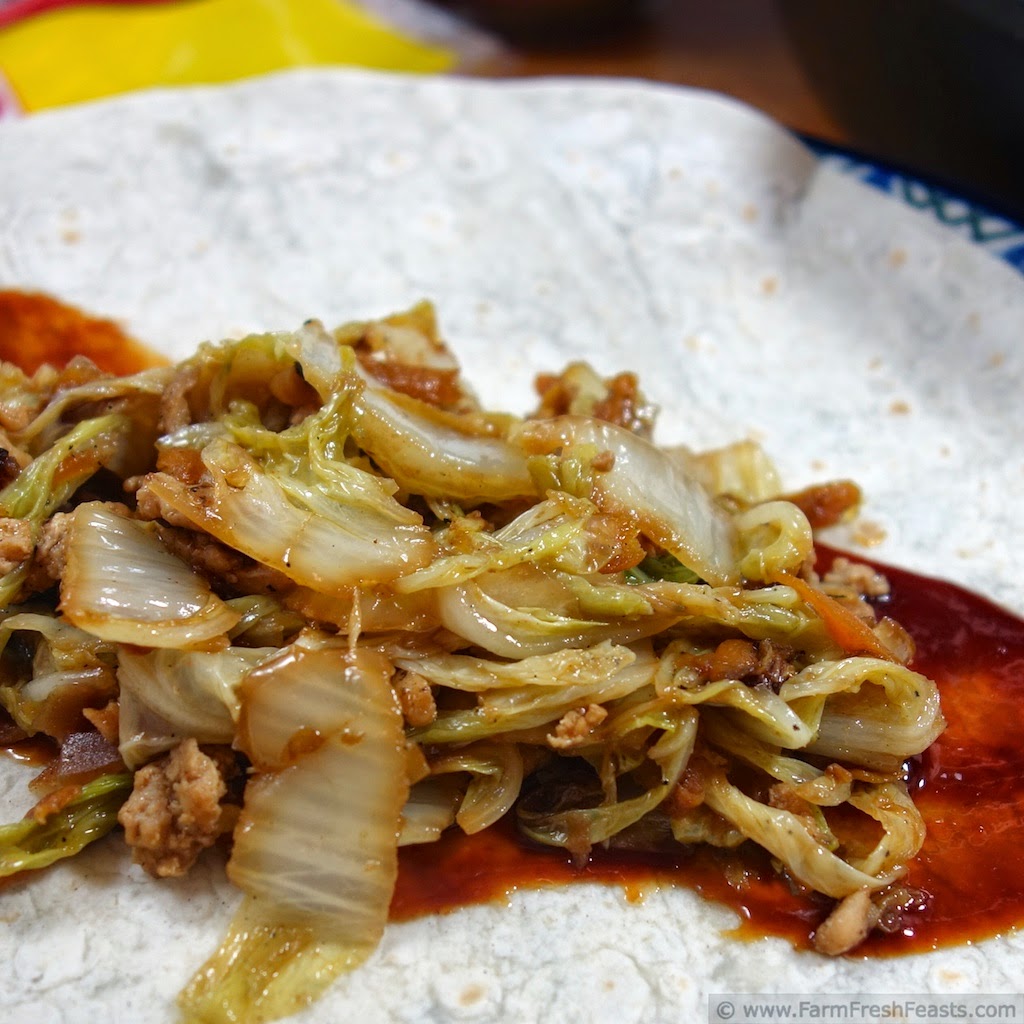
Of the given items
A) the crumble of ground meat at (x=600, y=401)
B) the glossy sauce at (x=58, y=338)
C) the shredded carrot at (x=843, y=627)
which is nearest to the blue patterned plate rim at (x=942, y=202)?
the crumble of ground meat at (x=600, y=401)

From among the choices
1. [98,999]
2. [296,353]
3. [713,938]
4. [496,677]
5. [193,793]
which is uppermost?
[296,353]

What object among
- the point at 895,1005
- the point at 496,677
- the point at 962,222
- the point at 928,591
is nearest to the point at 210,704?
the point at 496,677

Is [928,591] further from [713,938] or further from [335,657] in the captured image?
[335,657]

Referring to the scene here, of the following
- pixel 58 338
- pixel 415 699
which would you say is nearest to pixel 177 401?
pixel 415 699

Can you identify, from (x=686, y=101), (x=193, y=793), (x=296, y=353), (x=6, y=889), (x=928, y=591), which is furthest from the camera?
(x=686, y=101)

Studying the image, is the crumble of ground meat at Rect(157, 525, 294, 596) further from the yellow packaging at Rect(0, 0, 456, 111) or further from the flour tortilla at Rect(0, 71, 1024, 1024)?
the yellow packaging at Rect(0, 0, 456, 111)

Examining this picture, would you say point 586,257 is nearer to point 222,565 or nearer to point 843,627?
point 843,627

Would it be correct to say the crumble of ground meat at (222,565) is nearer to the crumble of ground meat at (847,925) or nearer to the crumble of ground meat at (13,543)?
the crumble of ground meat at (13,543)
